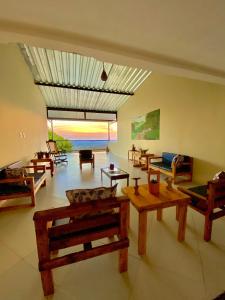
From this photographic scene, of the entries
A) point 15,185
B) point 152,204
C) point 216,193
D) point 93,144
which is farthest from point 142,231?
point 93,144

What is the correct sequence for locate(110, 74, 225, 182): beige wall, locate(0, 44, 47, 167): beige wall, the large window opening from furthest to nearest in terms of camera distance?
the large window opening → locate(110, 74, 225, 182): beige wall → locate(0, 44, 47, 167): beige wall

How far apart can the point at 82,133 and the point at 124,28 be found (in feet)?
43.2

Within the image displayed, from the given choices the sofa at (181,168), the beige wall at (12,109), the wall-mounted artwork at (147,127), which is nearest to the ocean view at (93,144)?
the wall-mounted artwork at (147,127)

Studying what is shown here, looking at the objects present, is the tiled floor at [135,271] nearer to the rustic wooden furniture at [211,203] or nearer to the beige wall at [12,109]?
the rustic wooden furniture at [211,203]

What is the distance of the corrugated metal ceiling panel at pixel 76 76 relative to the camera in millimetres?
4090

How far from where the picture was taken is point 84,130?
13.7 m

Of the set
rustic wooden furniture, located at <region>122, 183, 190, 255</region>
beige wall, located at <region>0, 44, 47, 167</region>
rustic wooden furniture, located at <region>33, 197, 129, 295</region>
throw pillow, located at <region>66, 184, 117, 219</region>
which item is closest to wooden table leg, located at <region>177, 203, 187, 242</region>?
rustic wooden furniture, located at <region>122, 183, 190, 255</region>

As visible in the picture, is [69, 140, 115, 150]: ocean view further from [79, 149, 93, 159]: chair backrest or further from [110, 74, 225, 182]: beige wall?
[110, 74, 225, 182]: beige wall

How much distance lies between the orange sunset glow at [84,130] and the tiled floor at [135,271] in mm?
8463

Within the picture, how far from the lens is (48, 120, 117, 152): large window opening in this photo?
32.7ft

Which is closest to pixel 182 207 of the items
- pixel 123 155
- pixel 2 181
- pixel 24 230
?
pixel 24 230

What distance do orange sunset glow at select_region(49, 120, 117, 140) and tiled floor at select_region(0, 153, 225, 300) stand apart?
8463 mm

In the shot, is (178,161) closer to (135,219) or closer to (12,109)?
(135,219)

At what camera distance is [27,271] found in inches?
52.1
